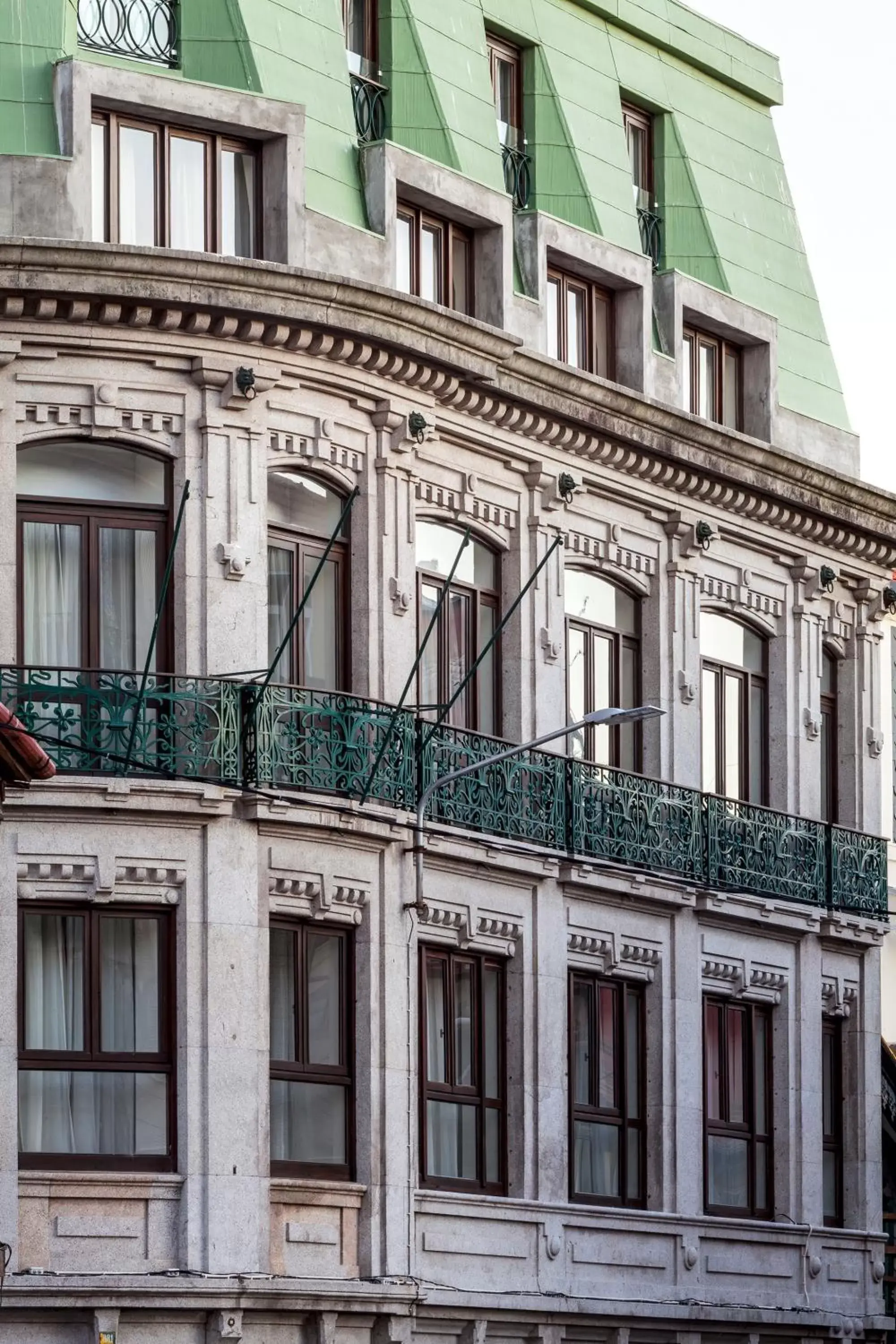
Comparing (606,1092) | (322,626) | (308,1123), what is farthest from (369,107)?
(606,1092)

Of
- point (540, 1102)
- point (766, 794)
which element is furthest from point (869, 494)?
point (540, 1102)

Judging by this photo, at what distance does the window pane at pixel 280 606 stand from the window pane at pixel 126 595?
1.39 m

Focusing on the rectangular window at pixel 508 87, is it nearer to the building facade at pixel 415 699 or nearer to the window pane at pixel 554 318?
the building facade at pixel 415 699

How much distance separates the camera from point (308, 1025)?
40.2m

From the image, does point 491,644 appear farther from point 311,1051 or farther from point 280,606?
point 311,1051

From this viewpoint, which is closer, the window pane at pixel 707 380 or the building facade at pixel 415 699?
the building facade at pixel 415 699

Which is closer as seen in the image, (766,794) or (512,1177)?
(512,1177)

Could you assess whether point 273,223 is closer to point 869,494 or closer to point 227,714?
point 227,714

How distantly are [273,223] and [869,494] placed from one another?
12494 mm

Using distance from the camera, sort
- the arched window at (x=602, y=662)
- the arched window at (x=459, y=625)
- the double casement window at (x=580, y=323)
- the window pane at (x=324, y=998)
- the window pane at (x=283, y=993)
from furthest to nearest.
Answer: the double casement window at (x=580, y=323), the arched window at (x=602, y=662), the arched window at (x=459, y=625), the window pane at (x=324, y=998), the window pane at (x=283, y=993)

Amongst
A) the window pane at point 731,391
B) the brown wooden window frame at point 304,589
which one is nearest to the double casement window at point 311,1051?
the brown wooden window frame at point 304,589

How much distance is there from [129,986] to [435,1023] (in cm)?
465

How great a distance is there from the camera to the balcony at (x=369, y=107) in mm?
43125

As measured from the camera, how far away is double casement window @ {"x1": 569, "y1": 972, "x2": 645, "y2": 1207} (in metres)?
44.7
